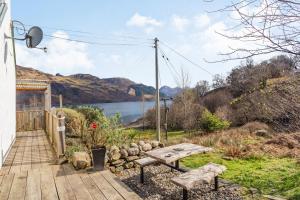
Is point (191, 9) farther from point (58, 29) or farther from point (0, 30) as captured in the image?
point (58, 29)

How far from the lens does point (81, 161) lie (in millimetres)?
5867

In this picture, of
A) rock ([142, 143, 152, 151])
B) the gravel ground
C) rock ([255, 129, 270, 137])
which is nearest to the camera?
the gravel ground

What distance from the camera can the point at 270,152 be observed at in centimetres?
885

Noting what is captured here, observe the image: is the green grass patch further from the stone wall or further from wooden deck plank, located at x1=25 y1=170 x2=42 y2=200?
wooden deck plank, located at x1=25 y1=170 x2=42 y2=200

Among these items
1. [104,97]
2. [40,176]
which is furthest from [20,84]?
[104,97]

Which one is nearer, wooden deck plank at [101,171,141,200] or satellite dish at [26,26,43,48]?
wooden deck plank at [101,171,141,200]

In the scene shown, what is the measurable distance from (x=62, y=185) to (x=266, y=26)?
13.5 ft

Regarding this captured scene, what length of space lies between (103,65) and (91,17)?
448 inches

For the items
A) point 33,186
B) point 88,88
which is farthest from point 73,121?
point 88,88

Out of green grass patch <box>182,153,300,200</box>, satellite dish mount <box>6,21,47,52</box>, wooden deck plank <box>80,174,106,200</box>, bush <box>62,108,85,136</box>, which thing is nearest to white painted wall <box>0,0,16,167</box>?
satellite dish mount <box>6,21,47,52</box>

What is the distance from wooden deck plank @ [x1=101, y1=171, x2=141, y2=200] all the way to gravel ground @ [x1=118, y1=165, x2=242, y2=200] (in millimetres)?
738

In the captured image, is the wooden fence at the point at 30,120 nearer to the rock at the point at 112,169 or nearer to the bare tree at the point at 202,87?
the rock at the point at 112,169

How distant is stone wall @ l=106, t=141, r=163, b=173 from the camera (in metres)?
7.02

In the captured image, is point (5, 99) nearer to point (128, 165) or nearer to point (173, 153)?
point (128, 165)
